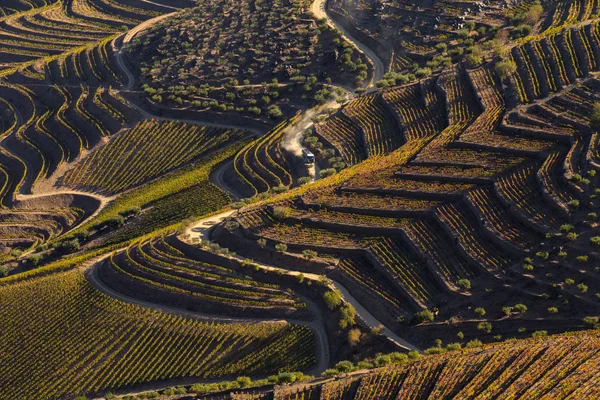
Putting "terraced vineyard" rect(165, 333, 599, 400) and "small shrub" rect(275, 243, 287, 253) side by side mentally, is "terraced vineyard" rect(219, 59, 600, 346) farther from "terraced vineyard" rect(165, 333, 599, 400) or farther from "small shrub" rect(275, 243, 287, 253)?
"terraced vineyard" rect(165, 333, 599, 400)

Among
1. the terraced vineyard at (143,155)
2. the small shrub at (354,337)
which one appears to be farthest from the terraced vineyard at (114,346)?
the terraced vineyard at (143,155)

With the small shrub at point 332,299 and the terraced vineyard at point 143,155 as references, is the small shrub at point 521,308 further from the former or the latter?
the terraced vineyard at point 143,155

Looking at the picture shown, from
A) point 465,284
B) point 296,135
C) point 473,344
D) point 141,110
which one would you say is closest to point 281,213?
point 465,284

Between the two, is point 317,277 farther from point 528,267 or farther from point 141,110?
point 141,110

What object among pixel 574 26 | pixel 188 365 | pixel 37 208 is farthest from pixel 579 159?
pixel 37 208

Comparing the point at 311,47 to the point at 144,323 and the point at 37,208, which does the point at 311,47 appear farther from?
the point at 144,323

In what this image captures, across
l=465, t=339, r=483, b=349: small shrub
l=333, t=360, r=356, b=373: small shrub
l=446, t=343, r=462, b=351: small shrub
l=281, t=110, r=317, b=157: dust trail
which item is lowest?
l=333, t=360, r=356, b=373: small shrub

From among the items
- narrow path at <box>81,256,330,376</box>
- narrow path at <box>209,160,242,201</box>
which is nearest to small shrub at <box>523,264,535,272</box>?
narrow path at <box>81,256,330,376</box>
